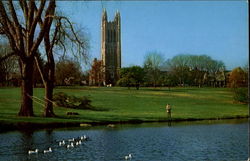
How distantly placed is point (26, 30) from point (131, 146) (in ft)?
42.0

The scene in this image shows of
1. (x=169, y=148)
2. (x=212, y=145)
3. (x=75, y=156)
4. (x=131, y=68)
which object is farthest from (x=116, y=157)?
(x=131, y=68)

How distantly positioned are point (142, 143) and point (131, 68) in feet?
177

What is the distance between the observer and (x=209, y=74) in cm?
8231

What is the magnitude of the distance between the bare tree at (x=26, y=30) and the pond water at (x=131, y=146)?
494 centimetres

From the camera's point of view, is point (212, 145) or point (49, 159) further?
point (212, 145)

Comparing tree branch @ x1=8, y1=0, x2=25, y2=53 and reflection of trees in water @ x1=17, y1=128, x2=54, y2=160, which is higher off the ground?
tree branch @ x1=8, y1=0, x2=25, y2=53

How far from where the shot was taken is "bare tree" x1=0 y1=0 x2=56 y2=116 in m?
24.9

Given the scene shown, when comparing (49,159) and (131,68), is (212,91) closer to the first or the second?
(131,68)

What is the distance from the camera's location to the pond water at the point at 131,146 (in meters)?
15.2

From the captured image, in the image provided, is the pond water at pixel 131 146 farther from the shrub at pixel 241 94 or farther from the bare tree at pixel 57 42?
the shrub at pixel 241 94

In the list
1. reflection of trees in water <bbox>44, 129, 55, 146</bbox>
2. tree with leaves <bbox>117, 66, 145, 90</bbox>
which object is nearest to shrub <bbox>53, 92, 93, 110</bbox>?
reflection of trees in water <bbox>44, 129, 55, 146</bbox>

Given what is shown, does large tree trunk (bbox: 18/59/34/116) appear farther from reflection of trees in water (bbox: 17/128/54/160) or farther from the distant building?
the distant building

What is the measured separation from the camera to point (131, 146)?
17.9 metres

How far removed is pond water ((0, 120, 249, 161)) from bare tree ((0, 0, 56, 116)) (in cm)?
494
